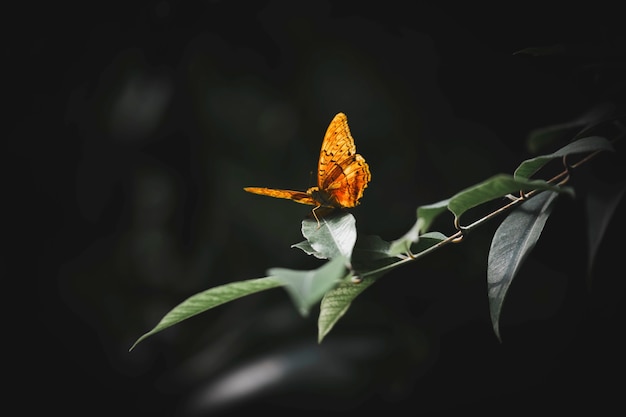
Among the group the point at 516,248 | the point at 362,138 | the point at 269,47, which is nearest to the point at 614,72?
the point at 516,248

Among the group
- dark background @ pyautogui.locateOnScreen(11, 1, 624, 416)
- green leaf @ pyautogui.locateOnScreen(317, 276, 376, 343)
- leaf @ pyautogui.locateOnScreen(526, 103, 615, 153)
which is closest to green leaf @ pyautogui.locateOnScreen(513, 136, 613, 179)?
leaf @ pyautogui.locateOnScreen(526, 103, 615, 153)

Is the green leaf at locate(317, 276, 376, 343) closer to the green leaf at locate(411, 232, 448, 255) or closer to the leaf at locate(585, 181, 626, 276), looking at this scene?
the green leaf at locate(411, 232, 448, 255)

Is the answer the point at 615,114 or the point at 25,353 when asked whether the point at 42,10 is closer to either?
the point at 25,353

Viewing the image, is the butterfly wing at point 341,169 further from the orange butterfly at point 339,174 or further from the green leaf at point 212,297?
the green leaf at point 212,297

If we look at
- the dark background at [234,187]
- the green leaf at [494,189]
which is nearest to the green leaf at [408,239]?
the green leaf at [494,189]

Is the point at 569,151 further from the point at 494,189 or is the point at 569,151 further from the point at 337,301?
the point at 337,301

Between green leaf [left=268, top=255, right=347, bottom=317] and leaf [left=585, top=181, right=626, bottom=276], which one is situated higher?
green leaf [left=268, top=255, right=347, bottom=317]
